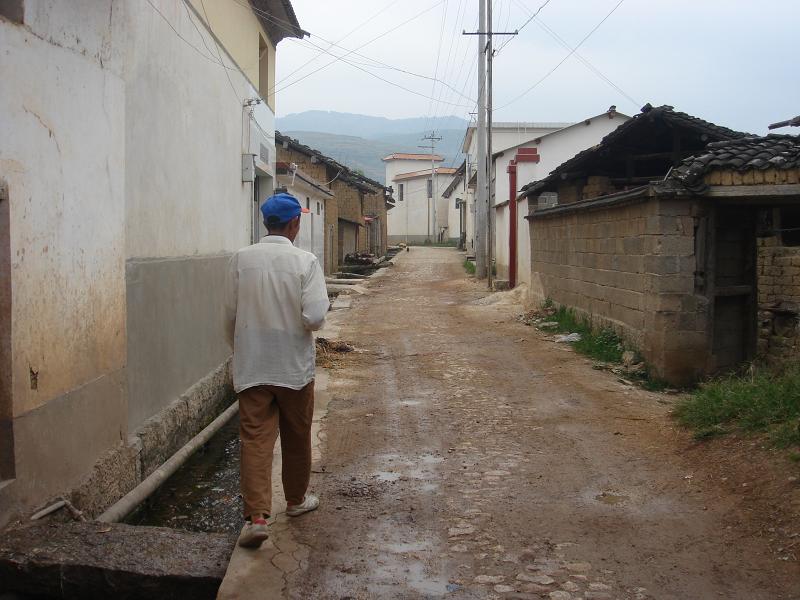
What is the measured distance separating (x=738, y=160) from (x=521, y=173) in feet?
44.3

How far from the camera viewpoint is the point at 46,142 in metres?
3.88

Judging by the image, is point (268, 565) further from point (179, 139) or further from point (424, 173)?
point (424, 173)

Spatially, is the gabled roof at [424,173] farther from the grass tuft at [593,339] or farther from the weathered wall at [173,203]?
the weathered wall at [173,203]

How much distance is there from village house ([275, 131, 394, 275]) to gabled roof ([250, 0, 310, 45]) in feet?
14.4

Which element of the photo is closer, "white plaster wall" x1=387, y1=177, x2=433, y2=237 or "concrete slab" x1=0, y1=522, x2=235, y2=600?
"concrete slab" x1=0, y1=522, x2=235, y2=600

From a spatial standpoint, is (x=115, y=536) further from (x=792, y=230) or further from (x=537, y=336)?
(x=537, y=336)

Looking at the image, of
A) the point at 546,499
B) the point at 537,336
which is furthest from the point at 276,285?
the point at 537,336

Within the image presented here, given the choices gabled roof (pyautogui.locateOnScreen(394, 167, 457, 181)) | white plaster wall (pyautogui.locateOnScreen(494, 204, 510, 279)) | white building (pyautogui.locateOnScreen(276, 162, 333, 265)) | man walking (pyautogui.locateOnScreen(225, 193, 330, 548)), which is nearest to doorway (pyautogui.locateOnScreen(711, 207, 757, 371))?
man walking (pyautogui.locateOnScreen(225, 193, 330, 548))

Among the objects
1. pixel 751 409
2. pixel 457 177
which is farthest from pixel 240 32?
pixel 457 177

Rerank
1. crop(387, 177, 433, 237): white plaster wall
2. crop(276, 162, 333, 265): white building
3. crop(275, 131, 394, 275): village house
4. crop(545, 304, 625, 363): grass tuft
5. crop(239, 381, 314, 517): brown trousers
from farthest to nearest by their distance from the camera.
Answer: crop(387, 177, 433, 237): white plaster wall
crop(275, 131, 394, 275): village house
crop(276, 162, 333, 265): white building
crop(545, 304, 625, 363): grass tuft
crop(239, 381, 314, 517): brown trousers

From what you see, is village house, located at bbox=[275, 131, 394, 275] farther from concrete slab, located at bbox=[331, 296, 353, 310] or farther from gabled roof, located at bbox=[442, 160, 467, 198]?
gabled roof, located at bbox=[442, 160, 467, 198]

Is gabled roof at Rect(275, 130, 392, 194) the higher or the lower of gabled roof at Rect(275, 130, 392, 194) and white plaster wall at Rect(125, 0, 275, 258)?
the higher

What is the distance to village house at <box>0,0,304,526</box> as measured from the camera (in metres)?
3.67

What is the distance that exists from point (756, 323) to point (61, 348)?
7.06m
